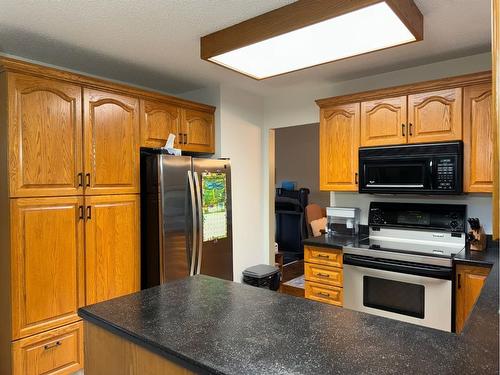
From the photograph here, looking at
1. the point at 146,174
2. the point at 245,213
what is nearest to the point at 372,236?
the point at 245,213

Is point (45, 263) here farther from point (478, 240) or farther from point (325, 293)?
point (478, 240)

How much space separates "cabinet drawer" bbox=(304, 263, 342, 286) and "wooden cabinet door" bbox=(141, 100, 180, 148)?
161cm

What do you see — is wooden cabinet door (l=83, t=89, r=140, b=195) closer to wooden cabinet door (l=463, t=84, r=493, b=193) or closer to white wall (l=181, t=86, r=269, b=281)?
white wall (l=181, t=86, r=269, b=281)

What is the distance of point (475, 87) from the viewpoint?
2.52 m

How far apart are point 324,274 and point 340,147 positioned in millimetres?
1120

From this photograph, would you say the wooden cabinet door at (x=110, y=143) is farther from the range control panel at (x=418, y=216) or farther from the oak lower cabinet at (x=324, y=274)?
the range control panel at (x=418, y=216)

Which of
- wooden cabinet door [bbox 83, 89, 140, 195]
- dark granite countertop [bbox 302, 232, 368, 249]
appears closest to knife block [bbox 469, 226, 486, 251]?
dark granite countertop [bbox 302, 232, 368, 249]

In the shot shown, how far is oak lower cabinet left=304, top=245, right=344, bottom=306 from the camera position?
288 centimetres

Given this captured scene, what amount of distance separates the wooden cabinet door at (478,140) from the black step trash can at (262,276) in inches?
76.6

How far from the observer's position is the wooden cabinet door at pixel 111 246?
2490mm

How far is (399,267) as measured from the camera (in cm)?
254

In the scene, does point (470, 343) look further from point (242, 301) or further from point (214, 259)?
point (214, 259)

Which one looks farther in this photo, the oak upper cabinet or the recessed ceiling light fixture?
the oak upper cabinet

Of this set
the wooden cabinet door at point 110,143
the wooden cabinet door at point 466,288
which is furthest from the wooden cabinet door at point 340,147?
the wooden cabinet door at point 110,143
